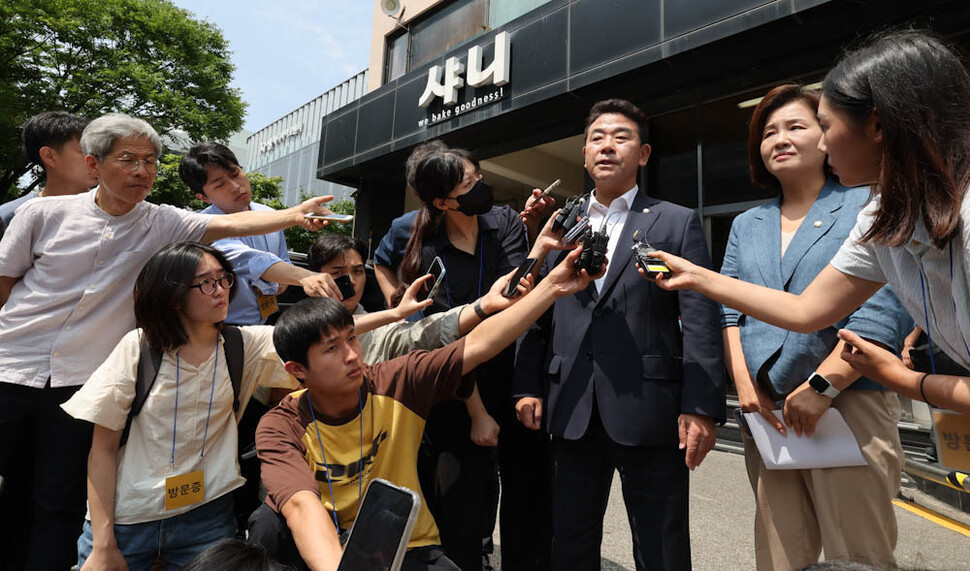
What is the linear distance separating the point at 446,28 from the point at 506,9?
1976 mm

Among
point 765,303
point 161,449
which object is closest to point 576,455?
point 765,303

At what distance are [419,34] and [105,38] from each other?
9.03 m

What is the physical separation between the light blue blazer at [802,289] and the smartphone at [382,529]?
1.44 metres

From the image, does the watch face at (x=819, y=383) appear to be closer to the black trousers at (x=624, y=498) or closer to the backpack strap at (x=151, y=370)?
the black trousers at (x=624, y=498)

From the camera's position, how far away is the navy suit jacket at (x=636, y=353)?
6.40ft

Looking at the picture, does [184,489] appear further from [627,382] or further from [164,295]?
[627,382]

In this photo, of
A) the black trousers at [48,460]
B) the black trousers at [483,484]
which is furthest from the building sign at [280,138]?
the black trousers at [483,484]

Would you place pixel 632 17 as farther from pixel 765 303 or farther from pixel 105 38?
pixel 105 38

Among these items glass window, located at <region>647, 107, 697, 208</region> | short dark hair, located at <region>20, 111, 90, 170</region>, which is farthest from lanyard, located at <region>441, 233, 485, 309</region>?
glass window, located at <region>647, 107, 697, 208</region>

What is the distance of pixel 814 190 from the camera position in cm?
213

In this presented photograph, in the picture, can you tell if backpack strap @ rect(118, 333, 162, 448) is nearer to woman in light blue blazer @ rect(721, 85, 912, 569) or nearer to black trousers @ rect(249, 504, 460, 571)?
black trousers @ rect(249, 504, 460, 571)

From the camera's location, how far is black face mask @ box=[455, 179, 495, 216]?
8.68 ft

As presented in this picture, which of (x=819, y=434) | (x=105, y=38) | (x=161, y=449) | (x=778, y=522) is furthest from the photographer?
(x=105, y=38)

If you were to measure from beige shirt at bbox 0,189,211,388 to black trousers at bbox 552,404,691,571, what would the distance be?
196 centimetres
